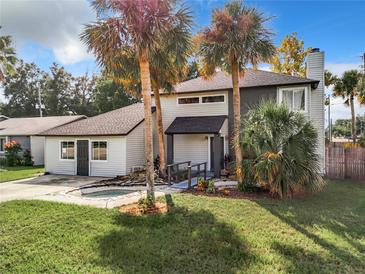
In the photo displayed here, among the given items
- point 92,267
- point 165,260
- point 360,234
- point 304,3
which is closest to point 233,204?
point 360,234

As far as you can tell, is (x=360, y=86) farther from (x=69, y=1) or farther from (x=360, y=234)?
(x=69, y=1)

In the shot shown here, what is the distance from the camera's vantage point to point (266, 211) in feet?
25.9

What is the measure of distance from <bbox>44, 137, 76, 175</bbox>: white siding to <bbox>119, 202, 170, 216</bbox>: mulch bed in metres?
9.74

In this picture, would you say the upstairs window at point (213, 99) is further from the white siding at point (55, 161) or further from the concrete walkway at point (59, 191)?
the white siding at point (55, 161)

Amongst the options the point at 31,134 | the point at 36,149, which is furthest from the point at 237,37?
the point at 36,149

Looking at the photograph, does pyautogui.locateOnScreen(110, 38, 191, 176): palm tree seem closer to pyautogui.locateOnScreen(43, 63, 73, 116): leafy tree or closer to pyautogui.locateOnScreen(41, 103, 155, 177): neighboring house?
pyautogui.locateOnScreen(41, 103, 155, 177): neighboring house

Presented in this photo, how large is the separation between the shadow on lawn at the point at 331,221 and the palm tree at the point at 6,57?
21.6m

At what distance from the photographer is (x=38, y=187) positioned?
12.4 meters

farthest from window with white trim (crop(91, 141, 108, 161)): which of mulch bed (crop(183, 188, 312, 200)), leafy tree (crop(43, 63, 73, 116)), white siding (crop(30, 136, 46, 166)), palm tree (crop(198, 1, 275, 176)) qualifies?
leafy tree (crop(43, 63, 73, 116))

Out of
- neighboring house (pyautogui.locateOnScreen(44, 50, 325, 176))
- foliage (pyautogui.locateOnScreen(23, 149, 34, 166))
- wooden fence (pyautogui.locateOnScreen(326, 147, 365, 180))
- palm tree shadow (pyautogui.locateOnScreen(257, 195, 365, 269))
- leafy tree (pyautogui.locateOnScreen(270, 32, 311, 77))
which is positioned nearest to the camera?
palm tree shadow (pyautogui.locateOnScreen(257, 195, 365, 269))

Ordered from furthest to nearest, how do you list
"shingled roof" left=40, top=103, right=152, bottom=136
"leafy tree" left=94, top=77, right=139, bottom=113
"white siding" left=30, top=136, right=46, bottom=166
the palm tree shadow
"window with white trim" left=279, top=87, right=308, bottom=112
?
1. "leafy tree" left=94, top=77, right=139, bottom=113
2. "white siding" left=30, top=136, right=46, bottom=166
3. "shingled roof" left=40, top=103, right=152, bottom=136
4. "window with white trim" left=279, top=87, right=308, bottom=112
5. the palm tree shadow

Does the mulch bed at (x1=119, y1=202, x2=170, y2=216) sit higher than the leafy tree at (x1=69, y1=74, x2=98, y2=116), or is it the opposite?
the leafy tree at (x1=69, y1=74, x2=98, y2=116)

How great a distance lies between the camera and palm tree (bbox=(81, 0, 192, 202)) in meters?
7.51

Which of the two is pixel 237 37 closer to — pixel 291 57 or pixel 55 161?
pixel 55 161
